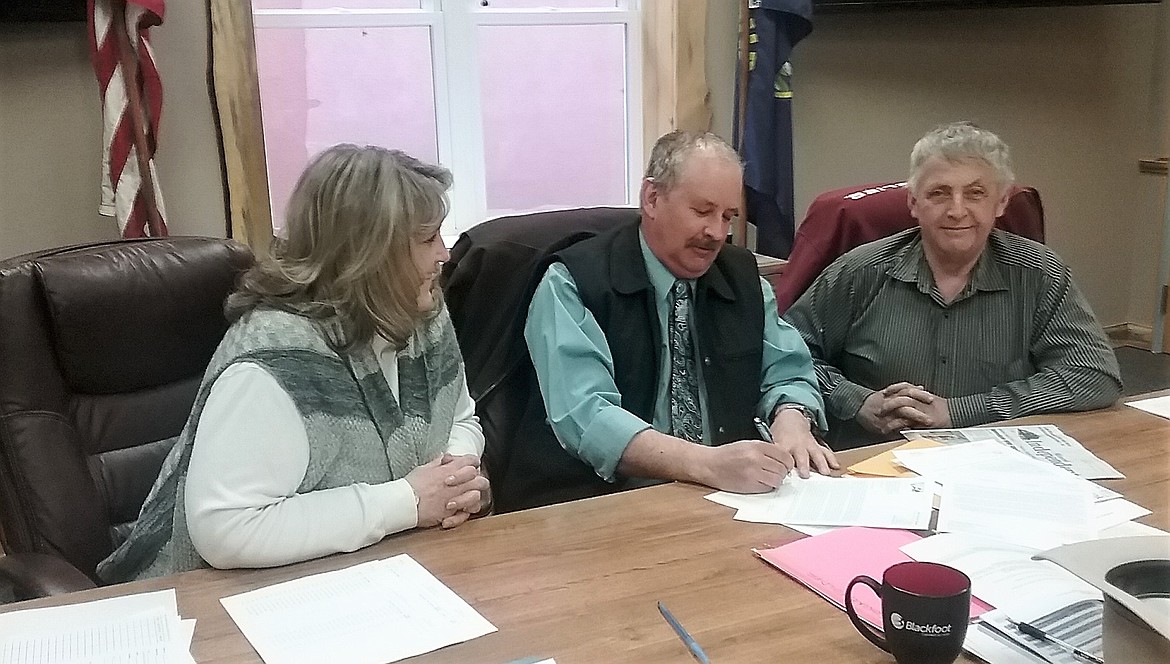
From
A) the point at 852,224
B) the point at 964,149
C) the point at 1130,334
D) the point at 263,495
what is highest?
the point at 964,149

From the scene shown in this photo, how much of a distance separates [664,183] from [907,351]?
25.3 inches

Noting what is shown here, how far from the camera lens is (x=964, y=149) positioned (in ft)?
6.88

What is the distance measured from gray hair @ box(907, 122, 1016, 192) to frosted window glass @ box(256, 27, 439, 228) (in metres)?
1.59

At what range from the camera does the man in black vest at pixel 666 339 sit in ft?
6.25

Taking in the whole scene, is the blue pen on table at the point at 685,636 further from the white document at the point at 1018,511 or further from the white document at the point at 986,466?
the white document at the point at 986,466

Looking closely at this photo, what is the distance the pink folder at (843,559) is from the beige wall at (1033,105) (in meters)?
2.32

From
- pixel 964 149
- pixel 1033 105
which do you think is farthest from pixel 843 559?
pixel 1033 105

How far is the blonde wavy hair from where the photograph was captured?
4.86 feet

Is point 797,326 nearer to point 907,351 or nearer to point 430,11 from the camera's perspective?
point 907,351

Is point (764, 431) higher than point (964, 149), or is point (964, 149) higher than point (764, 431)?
point (964, 149)

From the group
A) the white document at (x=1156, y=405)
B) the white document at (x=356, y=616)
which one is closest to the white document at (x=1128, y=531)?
the white document at (x=1156, y=405)

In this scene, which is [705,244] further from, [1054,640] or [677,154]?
[1054,640]

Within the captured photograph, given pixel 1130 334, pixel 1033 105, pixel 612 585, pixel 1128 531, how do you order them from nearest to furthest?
1. pixel 612 585
2. pixel 1128 531
3. pixel 1033 105
4. pixel 1130 334

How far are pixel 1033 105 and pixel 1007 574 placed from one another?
3542mm
